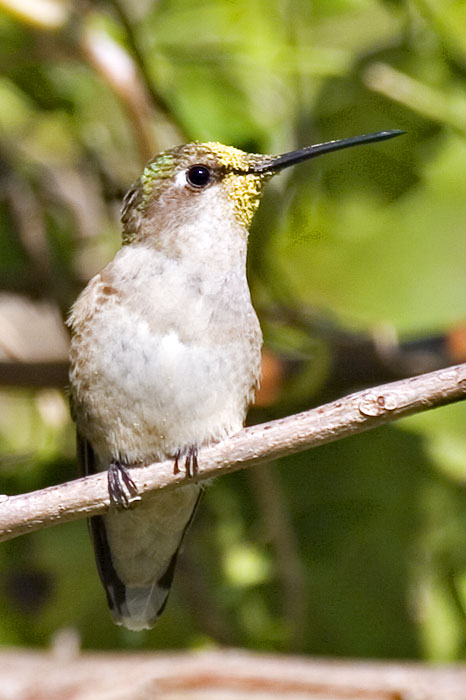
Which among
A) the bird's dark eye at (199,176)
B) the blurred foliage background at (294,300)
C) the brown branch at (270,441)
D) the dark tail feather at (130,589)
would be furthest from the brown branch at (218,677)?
the bird's dark eye at (199,176)

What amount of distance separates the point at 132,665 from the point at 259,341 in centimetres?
133

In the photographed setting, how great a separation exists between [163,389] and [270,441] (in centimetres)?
57

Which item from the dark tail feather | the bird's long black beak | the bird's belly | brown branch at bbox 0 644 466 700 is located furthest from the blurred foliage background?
the bird's belly

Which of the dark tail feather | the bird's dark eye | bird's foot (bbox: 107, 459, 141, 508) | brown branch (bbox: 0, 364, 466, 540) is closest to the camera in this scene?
brown branch (bbox: 0, 364, 466, 540)

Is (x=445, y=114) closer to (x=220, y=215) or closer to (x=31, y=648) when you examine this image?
(x=220, y=215)

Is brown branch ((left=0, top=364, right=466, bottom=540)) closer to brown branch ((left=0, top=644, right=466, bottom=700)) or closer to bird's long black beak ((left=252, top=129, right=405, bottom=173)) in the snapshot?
bird's long black beak ((left=252, top=129, right=405, bottom=173))

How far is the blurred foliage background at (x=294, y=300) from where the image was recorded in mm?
3898

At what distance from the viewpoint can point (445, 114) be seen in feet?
12.3

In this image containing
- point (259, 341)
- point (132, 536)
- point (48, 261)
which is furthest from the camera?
point (48, 261)

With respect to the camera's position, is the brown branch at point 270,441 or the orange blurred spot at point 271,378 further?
the orange blurred spot at point 271,378

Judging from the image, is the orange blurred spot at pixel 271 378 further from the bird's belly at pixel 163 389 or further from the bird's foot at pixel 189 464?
the bird's foot at pixel 189 464

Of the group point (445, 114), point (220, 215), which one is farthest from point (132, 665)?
point (445, 114)

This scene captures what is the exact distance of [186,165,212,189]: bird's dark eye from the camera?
3152 millimetres

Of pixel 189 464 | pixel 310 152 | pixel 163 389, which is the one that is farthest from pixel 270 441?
pixel 310 152
